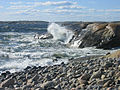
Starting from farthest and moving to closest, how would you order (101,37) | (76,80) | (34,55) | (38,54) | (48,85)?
(101,37) → (38,54) → (34,55) → (76,80) → (48,85)

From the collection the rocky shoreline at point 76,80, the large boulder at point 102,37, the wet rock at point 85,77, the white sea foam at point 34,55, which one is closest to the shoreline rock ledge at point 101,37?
the large boulder at point 102,37

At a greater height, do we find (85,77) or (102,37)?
(102,37)

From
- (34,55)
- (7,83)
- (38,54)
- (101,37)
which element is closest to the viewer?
(7,83)

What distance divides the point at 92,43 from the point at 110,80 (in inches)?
781

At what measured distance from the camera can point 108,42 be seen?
90.4ft

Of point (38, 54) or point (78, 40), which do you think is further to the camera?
point (78, 40)

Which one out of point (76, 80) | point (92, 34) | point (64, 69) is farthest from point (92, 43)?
point (76, 80)

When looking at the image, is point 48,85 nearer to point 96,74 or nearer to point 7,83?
point 96,74

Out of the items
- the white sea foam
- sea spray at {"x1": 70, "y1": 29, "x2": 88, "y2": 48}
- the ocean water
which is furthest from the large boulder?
the white sea foam

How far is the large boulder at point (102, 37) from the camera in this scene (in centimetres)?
2767

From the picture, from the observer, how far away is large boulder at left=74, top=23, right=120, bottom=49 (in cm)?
2767

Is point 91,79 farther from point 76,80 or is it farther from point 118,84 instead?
point 118,84

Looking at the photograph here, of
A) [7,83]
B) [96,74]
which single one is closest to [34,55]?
[7,83]

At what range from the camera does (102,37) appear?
28453mm
